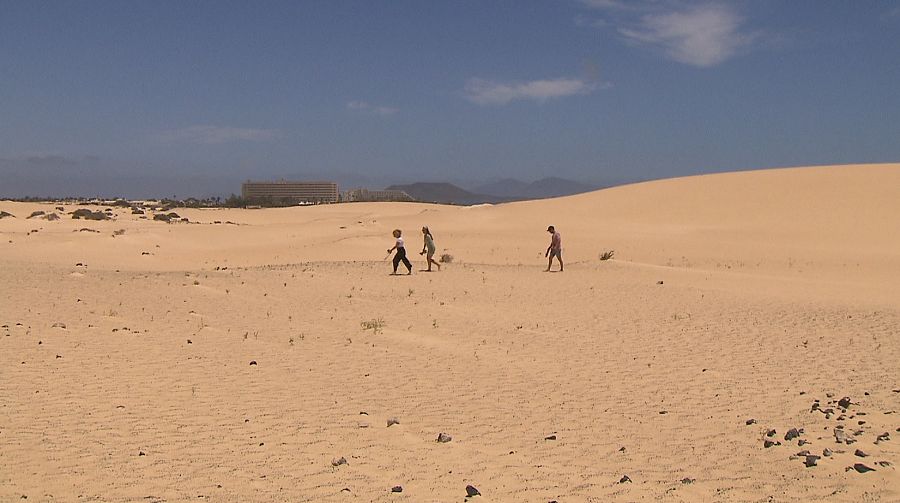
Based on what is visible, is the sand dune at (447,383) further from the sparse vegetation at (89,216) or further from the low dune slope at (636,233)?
the sparse vegetation at (89,216)

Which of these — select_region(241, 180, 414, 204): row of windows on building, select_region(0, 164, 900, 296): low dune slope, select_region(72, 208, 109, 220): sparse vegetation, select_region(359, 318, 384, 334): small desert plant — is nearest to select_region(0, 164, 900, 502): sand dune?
select_region(359, 318, 384, 334): small desert plant

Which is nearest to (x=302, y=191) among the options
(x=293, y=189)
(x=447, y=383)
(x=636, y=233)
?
(x=293, y=189)

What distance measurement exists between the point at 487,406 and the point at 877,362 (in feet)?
20.0

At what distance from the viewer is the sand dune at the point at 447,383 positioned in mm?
6242

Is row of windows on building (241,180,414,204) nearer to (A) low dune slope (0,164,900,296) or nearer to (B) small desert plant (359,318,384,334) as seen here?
(A) low dune slope (0,164,900,296)

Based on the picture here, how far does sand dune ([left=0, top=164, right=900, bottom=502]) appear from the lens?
6242 mm

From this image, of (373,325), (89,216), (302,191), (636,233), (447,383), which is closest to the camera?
(447,383)

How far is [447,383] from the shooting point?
387 inches

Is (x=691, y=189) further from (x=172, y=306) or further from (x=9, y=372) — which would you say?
(x=9, y=372)

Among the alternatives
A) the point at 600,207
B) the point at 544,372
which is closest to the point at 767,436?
the point at 544,372

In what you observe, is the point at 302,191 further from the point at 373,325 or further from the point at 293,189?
the point at 373,325

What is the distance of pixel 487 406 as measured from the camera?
8797mm

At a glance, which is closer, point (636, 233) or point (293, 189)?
point (636, 233)

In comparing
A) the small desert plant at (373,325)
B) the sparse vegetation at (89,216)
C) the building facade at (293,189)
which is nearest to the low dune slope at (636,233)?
the sparse vegetation at (89,216)
